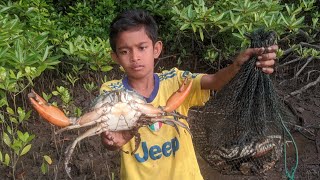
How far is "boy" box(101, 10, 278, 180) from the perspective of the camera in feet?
7.71

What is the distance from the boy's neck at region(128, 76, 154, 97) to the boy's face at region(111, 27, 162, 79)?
6 centimetres

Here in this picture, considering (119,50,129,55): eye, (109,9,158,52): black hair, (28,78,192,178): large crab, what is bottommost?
(28,78,192,178): large crab

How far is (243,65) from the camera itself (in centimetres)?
232

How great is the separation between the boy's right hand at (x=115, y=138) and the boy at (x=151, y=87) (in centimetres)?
22

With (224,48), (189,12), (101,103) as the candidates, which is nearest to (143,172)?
(101,103)

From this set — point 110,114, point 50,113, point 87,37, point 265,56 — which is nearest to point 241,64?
point 265,56

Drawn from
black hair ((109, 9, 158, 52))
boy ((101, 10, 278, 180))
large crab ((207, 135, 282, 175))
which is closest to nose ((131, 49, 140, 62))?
boy ((101, 10, 278, 180))

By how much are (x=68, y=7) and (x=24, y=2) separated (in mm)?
1234

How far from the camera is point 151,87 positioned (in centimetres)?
248

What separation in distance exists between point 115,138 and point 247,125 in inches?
31.5

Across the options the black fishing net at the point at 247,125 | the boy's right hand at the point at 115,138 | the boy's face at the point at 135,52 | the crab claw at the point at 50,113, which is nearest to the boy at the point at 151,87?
the boy's face at the point at 135,52

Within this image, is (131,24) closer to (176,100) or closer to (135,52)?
(135,52)

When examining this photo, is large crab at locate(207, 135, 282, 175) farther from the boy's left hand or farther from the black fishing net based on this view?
the boy's left hand

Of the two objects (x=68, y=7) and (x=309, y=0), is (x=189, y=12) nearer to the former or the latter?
(x=309, y=0)
